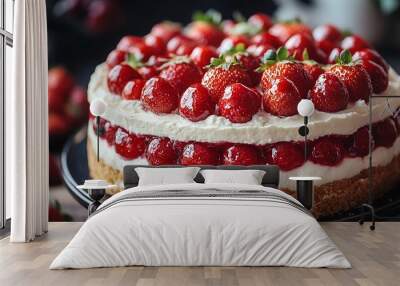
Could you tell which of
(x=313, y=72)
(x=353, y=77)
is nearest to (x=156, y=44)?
(x=313, y=72)

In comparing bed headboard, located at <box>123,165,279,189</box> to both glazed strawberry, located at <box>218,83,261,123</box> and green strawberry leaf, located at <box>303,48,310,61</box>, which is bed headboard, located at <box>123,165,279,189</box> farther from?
green strawberry leaf, located at <box>303,48,310,61</box>

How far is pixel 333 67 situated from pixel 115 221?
2.56 metres

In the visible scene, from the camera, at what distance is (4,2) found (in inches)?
221

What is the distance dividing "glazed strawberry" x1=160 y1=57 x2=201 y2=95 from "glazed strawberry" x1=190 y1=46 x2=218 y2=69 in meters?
0.11

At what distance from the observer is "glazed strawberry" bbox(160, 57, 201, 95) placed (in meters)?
5.59

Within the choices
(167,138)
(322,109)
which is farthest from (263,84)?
(167,138)

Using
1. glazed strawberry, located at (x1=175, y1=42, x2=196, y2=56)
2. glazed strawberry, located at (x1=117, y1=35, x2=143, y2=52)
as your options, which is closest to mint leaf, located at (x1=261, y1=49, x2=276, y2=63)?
glazed strawberry, located at (x1=175, y1=42, x2=196, y2=56)

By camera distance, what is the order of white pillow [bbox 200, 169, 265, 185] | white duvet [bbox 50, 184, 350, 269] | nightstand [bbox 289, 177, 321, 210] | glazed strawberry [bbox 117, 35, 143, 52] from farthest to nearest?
glazed strawberry [bbox 117, 35, 143, 52] < nightstand [bbox 289, 177, 321, 210] < white pillow [bbox 200, 169, 265, 185] < white duvet [bbox 50, 184, 350, 269]

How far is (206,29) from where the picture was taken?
241 inches

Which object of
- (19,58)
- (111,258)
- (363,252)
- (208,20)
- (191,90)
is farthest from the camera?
(208,20)

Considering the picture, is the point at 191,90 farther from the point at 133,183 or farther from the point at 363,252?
the point at 363,252

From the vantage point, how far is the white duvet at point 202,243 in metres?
3.85

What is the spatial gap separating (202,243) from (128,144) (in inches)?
77.7

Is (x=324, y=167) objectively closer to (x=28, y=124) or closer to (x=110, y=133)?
(x=110, y=133)
